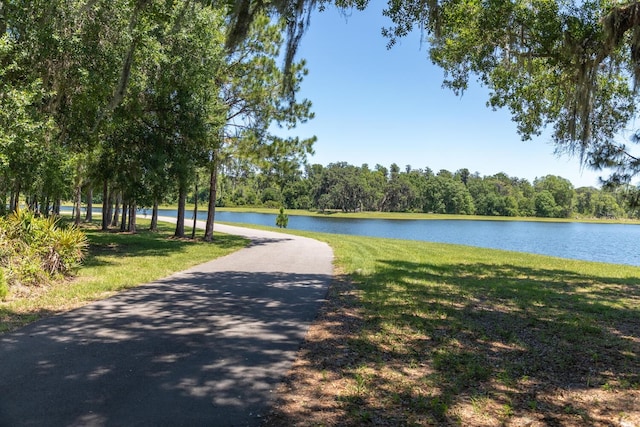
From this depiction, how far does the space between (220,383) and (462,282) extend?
24.3 ft

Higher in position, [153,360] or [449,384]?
[449,384]

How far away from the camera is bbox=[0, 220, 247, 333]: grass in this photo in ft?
19.9

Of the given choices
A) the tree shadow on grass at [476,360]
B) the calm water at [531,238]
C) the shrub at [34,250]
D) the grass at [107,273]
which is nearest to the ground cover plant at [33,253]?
the shrub at [34,250]

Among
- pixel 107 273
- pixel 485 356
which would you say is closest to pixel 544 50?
pixel 485 356

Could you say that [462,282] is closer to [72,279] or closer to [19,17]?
[72,279]

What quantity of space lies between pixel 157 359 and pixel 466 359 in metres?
3.29

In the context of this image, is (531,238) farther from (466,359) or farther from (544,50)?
(466,359)

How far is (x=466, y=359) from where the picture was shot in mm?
4453

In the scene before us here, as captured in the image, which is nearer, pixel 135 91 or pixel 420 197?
pixel 135 91

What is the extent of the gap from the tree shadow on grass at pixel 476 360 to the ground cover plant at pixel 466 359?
12 mm

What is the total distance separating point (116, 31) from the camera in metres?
9.66

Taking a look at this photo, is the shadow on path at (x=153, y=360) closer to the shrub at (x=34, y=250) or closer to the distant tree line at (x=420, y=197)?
the shrub at (x=34, y=250)

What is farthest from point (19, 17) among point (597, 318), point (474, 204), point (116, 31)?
point (474, 204)

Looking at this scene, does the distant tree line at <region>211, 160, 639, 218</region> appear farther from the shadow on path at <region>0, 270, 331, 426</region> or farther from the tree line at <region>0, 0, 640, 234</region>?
the shadow on path at <region>0, 270, 331, 426</region>
